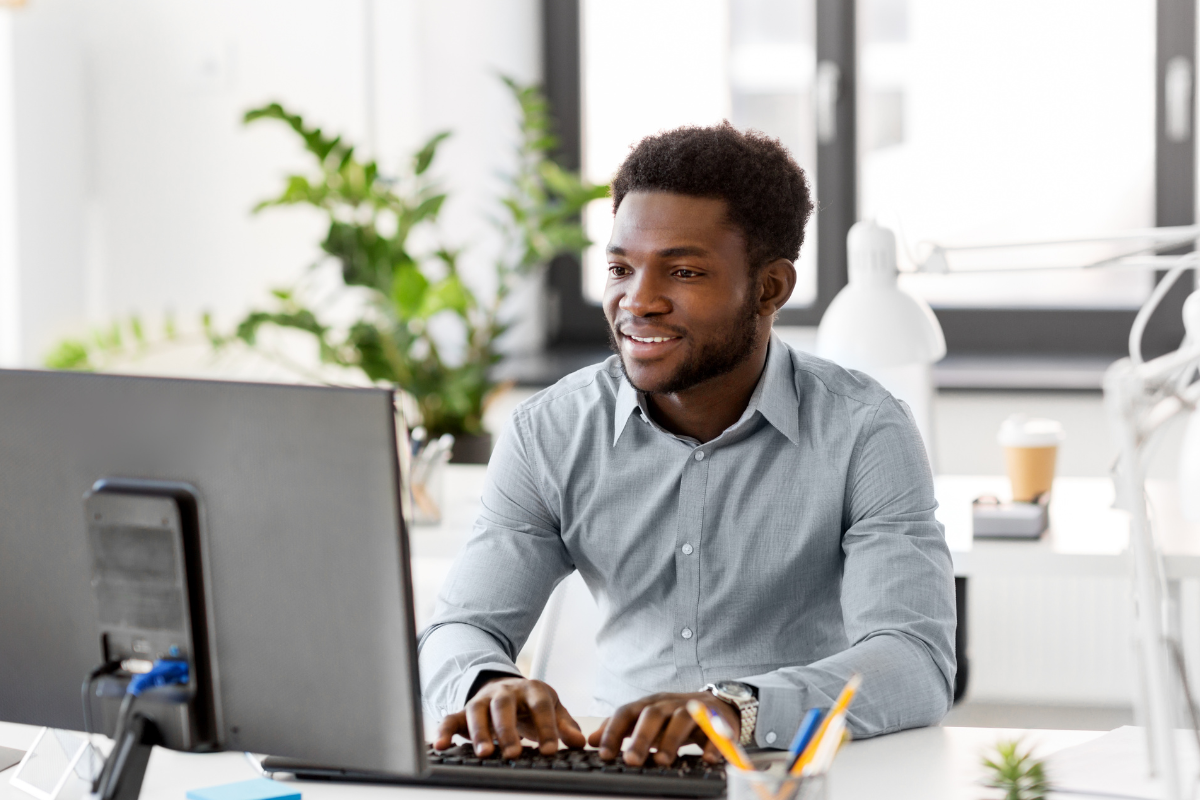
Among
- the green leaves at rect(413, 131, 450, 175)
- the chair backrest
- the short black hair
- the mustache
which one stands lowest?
the chair backrest

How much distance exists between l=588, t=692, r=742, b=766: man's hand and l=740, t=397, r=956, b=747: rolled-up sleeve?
11 centimetres

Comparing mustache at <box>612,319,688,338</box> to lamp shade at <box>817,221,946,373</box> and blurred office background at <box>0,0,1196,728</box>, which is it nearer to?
lamp shade at <box>817,221,946,373</box>

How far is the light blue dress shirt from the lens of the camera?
1.48 m

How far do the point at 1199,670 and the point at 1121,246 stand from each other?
1.04 meters

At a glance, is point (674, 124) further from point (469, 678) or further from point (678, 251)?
point (469, 678)

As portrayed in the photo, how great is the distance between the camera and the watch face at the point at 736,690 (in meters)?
1.25

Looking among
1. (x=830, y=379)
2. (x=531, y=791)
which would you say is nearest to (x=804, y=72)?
(x=830, y=379)

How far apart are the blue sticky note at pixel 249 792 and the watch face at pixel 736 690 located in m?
0.38

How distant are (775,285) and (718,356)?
129mm

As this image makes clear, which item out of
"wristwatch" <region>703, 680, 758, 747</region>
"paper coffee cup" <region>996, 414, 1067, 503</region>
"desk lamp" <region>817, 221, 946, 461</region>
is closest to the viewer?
"wristwatch" <region>703, 680, 758, 747</region>

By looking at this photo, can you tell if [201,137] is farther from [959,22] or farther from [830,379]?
[830,379]

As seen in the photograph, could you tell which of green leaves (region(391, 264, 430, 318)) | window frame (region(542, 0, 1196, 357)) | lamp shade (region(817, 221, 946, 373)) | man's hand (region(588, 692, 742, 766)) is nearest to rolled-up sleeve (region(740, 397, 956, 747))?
man's hand (region(588, 692, 742, 766))

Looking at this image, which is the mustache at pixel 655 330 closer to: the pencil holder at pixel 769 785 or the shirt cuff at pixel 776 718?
the shirt cuff at pixel 776 718

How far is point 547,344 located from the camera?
4.03 meters
